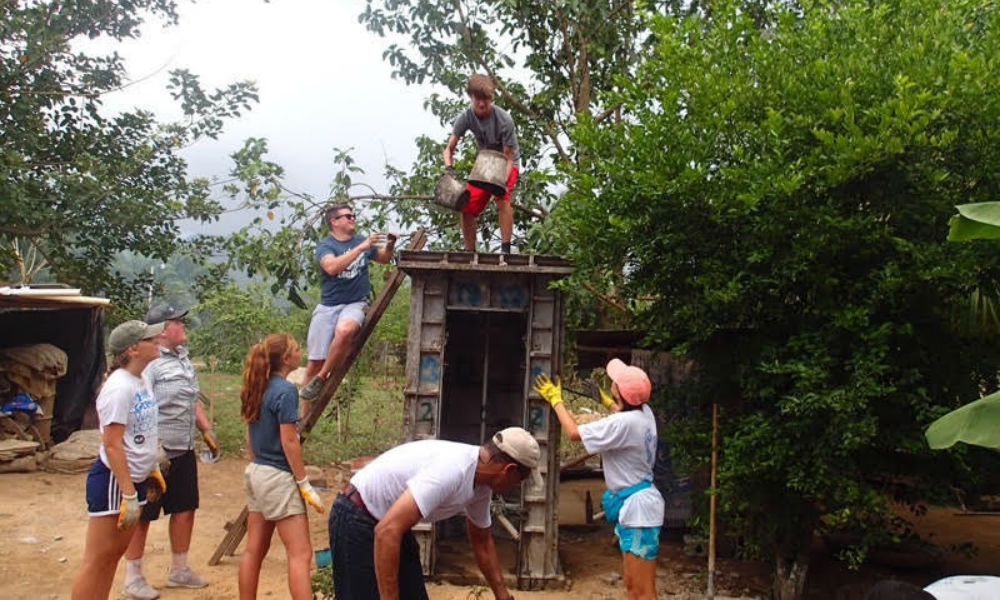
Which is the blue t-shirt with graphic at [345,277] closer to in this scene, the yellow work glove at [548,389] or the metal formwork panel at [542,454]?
the metal formwork panel at [542,454]

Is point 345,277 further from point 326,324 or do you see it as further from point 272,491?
point 272,491

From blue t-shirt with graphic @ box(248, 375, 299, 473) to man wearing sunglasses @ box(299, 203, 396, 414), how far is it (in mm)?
1627

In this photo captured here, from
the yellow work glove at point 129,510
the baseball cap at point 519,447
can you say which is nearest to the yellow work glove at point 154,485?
the yellow work glove at point 129,510

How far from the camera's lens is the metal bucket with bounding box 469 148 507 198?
6.45 metres

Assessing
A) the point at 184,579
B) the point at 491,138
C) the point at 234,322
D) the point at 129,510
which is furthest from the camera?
the point at 234,322

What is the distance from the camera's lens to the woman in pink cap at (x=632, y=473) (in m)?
4.78

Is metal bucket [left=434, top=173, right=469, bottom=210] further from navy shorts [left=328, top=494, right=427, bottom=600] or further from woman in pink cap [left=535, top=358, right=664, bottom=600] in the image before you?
navy shorts [left=328, top=494, right=427, bottom=600]

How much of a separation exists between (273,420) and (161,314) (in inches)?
54.4

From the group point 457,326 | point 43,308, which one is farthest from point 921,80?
point 43,308

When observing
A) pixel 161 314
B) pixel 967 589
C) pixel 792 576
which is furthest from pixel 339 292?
pixel 967 589

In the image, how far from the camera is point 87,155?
36.1ft

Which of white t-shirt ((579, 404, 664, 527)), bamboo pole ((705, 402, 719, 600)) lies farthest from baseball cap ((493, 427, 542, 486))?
bamboo pole ((705, 402, 719, 600))

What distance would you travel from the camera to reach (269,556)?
269 inches

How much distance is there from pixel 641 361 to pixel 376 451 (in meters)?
5.29
